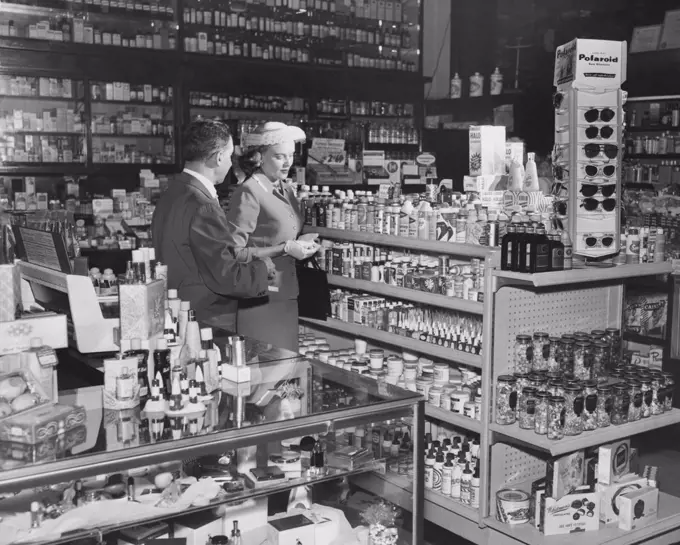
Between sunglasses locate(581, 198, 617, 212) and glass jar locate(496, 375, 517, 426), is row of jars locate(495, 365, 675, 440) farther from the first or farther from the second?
sunglasses locate(581, 198, 617, 212)

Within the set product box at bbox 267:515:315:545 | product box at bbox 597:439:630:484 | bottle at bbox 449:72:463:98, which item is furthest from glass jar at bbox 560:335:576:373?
bottle at bbox 449:72:463:98

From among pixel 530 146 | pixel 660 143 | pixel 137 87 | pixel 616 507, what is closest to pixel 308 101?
pixel 137 87

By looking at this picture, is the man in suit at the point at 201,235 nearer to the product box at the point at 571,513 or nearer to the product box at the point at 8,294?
the product box at the point at 8,294

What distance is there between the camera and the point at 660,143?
8859mm

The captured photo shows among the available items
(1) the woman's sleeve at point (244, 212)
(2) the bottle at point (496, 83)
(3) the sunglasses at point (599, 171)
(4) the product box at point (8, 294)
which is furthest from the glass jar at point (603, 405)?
(2) the bottle at point (496, 83)

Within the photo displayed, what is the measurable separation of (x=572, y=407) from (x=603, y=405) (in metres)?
0.20

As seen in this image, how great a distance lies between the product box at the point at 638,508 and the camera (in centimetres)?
338

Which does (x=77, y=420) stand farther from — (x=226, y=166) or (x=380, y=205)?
(x=380, y=205)

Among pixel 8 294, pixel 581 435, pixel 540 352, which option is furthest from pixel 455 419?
pixel 8 294

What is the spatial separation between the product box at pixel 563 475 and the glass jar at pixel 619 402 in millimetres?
238

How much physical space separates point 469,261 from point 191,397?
232cm

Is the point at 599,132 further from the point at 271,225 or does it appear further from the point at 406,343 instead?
the point at 271,225

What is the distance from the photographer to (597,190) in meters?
3.53

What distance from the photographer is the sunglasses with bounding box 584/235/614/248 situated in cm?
353
